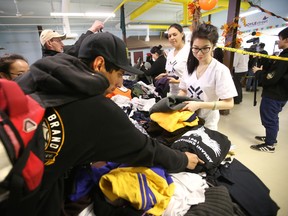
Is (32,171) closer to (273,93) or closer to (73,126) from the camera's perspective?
(73,126)

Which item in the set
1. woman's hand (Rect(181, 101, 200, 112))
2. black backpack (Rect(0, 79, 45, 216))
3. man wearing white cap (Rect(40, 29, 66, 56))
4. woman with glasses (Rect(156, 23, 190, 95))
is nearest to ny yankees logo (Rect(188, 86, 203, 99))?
woman's hand (Rect(181, 101, 200, 112))

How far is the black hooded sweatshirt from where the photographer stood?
19.5 inches

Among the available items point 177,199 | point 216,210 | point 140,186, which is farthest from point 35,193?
point 216,210

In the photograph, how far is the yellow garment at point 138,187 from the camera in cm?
63

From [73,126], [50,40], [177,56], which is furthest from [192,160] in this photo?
[50,40]

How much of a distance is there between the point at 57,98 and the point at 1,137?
17 centimetres

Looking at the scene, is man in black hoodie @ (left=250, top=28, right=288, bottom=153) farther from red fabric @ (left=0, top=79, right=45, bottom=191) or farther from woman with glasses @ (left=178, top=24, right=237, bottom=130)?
red fabric @ (left=0, top=79, right=45, bottom=191)

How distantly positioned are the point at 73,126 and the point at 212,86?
115 centimetres

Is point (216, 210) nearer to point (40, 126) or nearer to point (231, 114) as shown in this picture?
point (40, 126)

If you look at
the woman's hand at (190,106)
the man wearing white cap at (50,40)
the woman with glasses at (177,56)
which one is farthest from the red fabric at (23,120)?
the man wearing white cap at (50,40)

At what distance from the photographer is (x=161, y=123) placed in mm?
1053

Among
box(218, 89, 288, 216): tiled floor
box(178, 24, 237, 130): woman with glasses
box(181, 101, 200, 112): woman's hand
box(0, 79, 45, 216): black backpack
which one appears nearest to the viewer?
box(0, 79, 45, 216): black backpack

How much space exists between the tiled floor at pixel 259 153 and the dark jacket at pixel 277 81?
0.77 m

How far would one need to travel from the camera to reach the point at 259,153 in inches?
96.0
